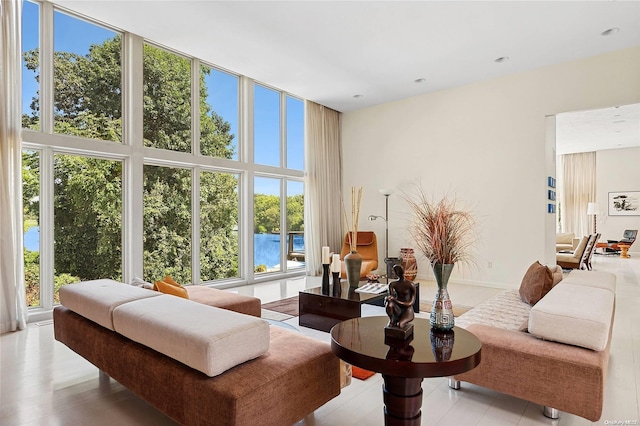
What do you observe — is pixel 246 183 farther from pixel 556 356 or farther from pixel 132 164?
pixel 556 356

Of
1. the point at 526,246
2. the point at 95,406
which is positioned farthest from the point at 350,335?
the point at 526,246

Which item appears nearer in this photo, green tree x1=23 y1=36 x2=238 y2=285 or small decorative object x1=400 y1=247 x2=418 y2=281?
green tree x1=23 y1=36 x2=238 y2=285

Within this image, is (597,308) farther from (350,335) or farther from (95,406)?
(95,406)

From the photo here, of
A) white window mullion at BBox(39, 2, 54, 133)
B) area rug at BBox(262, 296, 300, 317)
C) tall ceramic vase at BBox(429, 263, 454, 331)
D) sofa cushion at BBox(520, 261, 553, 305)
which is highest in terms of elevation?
white window mullion at BBox(39, 2, 54, 133)

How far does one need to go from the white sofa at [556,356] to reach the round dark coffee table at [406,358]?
477mm

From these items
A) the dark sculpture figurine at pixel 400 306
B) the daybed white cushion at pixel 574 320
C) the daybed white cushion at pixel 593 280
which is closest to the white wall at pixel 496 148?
the daybed white cushion at pixel 593 280

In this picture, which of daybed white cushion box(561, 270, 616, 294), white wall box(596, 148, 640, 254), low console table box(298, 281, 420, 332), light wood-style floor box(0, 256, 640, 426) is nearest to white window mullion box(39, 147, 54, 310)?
light wood-style floor box(0, 256, 640, 426)

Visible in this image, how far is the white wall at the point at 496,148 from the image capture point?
530cm

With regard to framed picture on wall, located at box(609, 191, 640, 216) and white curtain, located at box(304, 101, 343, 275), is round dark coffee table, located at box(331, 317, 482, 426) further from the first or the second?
framed picture on wall, located at box(609, 191, 640, 216)

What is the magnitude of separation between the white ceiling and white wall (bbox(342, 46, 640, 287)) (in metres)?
0.30

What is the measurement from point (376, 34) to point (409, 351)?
13.6 feet

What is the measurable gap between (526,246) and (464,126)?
2221 millimetres

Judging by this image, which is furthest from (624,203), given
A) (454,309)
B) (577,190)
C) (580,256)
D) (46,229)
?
(46,229)

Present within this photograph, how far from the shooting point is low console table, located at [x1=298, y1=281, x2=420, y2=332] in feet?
11.3
